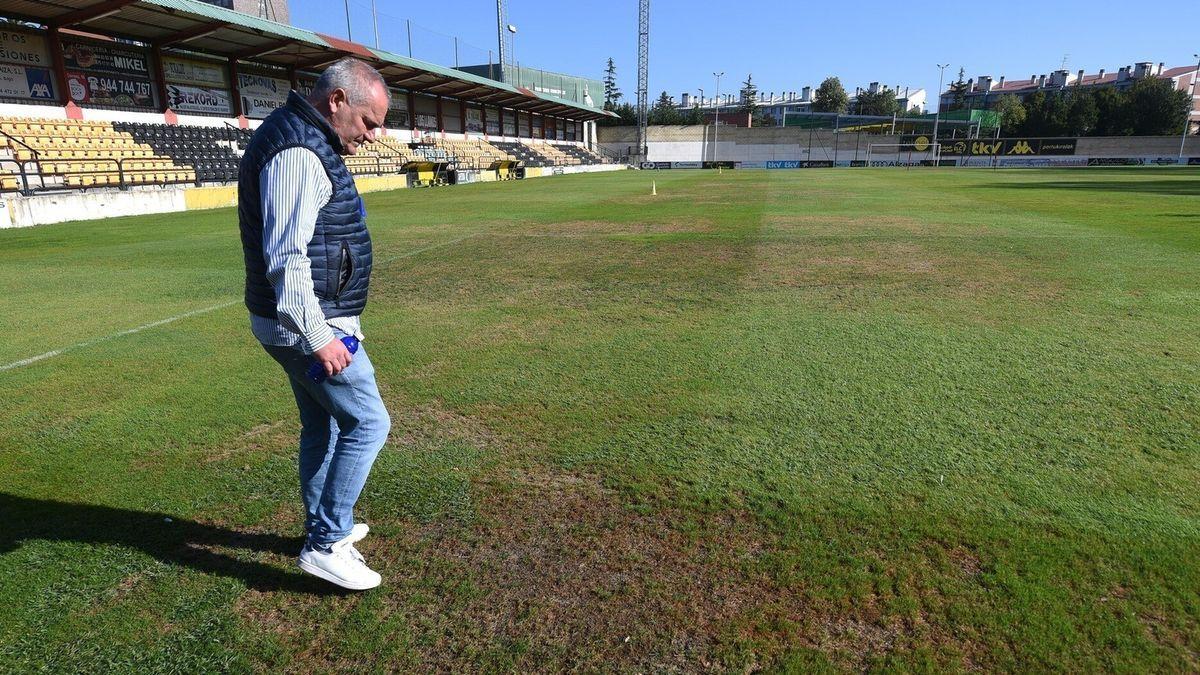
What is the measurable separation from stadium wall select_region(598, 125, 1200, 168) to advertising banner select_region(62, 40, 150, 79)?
193 feet

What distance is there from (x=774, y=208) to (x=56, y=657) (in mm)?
18335

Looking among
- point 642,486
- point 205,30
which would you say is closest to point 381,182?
point 205,30

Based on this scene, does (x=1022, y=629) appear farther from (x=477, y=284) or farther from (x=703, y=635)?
(x=477, y=284)

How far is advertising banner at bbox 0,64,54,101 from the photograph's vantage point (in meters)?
22.7

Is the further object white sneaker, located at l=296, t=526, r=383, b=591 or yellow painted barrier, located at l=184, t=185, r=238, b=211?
yellow painted barrier, located at l=184, t=185, r=238, b=211

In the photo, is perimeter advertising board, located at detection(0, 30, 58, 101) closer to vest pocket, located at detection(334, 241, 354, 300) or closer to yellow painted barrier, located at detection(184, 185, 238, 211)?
yellow painted barrier, located at detection(184, 185, 238, 211)

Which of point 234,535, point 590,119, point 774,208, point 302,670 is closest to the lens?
point 302,670

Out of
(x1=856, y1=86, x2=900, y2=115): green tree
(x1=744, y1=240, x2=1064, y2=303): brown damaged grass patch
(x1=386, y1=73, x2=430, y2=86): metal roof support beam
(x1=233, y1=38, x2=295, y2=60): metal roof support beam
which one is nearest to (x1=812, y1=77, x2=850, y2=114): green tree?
(x1=856, y1=86, x2=900, y2=115): green tree

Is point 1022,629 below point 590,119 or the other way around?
below

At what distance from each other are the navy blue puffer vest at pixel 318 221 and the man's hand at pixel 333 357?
0.15m

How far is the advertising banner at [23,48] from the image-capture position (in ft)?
74.3

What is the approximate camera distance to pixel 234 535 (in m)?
3.06

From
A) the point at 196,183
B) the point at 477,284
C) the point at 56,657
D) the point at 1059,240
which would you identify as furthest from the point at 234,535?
the point at 196,183

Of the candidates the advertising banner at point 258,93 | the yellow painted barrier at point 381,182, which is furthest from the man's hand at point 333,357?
the advertising banner at point 258,93
